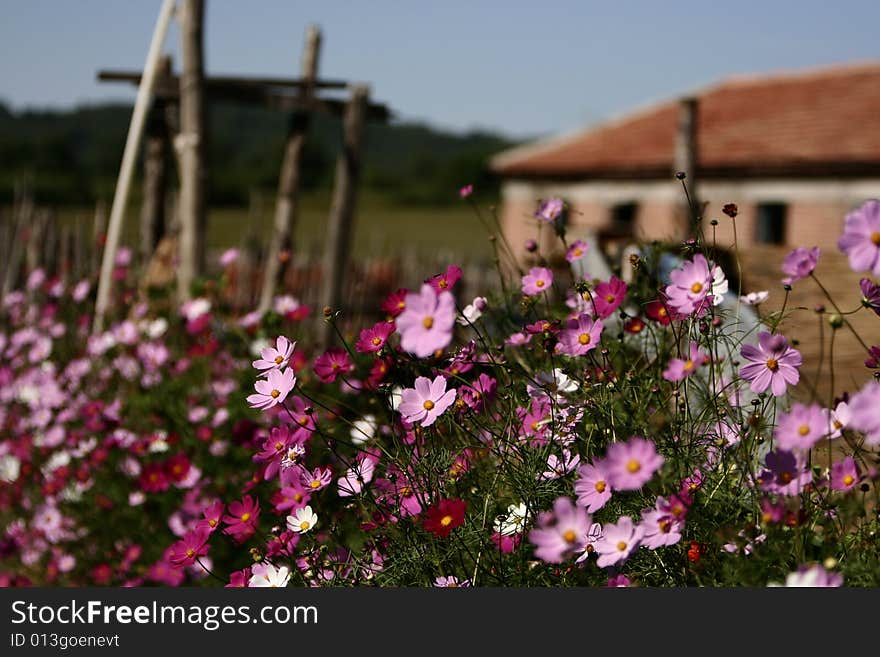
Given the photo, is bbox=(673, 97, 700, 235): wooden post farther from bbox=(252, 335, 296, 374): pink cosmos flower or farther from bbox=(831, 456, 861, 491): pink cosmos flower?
bbox=(252, 335, 296, 374): pink cosmos flower

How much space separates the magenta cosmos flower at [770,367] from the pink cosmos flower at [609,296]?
1.01 ft

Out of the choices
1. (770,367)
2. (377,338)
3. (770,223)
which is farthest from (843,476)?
(770,223)

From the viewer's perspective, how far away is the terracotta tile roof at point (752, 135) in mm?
14836

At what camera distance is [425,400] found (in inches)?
60.4

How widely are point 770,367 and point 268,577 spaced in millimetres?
899

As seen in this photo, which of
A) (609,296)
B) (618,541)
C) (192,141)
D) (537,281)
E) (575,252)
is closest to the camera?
(618,541)

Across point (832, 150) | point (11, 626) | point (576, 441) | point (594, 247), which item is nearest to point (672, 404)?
point (576, 441)

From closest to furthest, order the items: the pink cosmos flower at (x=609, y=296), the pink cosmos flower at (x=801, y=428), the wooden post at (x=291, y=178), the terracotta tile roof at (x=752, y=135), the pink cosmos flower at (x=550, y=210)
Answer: the pink cosmos flower at (x=801, y=428) → the pink cosmos flower at (x=609, y=296) → the pink cosmos flower at (x=550, y=210) → the wooden post at (x=291, y=178) → the terracotta tile roof at (x=752, y=135)

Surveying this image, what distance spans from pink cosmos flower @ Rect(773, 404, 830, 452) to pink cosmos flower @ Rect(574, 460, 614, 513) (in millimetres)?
268

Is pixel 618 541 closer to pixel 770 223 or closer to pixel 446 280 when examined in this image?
pixel 446 280

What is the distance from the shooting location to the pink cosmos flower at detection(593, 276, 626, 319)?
→ 5.61ft

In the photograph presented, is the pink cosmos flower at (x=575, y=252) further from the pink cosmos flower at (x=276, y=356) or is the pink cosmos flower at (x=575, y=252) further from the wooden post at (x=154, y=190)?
the wooden post at (x=154, y=190)

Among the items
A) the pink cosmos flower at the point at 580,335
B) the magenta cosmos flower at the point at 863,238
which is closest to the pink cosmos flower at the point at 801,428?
the magenta cosmos flower at the point at 863,238

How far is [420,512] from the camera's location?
1.64 meters
